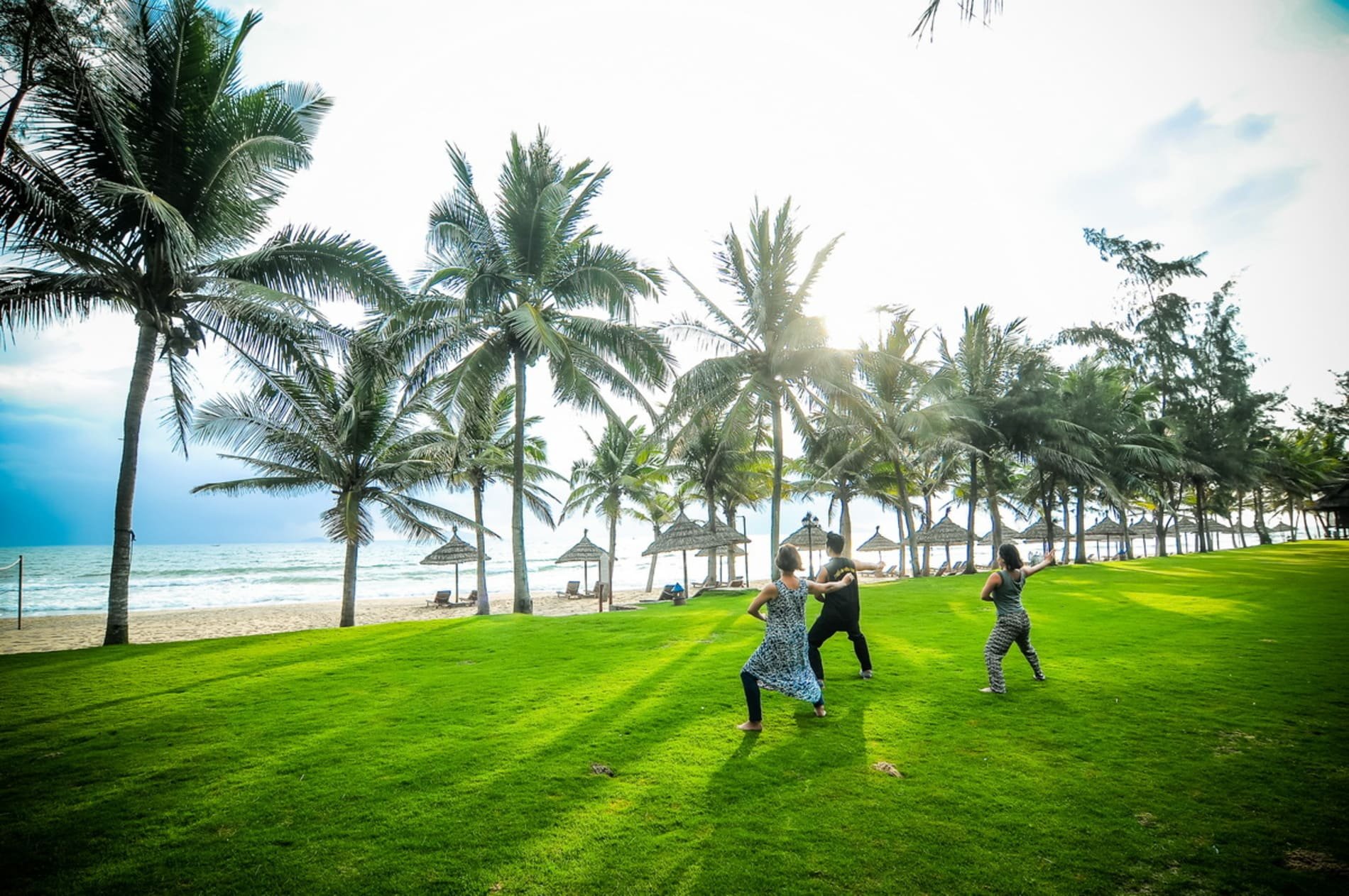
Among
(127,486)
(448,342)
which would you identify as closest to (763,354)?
(448,342)

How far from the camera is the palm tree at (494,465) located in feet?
70.7

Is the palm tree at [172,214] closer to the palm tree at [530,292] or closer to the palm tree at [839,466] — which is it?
the palm tree at [530,292]

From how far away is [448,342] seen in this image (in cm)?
1586

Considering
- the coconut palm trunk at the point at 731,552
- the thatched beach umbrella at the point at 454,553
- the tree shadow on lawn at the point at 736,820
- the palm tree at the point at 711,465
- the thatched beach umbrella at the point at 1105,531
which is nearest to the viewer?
the tree shadow on lawn at the point at 736,820

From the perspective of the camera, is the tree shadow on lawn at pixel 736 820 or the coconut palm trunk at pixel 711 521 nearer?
the tree shadow on lawn at pixel 736 820

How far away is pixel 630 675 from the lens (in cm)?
853

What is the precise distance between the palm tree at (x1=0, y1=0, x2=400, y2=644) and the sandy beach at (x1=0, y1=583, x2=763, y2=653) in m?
11.6

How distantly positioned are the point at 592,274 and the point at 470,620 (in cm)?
961

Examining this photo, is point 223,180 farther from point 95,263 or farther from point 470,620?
point 470,620

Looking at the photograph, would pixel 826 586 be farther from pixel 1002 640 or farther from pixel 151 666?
pixel 151 666

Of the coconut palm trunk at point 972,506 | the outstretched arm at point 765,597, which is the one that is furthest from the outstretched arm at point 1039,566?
the coconut palm trunk at point 972,506

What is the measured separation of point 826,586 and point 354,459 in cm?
1753

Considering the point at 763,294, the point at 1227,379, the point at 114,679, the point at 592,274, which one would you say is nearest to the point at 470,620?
the point at 114,679

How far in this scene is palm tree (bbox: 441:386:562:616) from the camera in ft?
70.7
